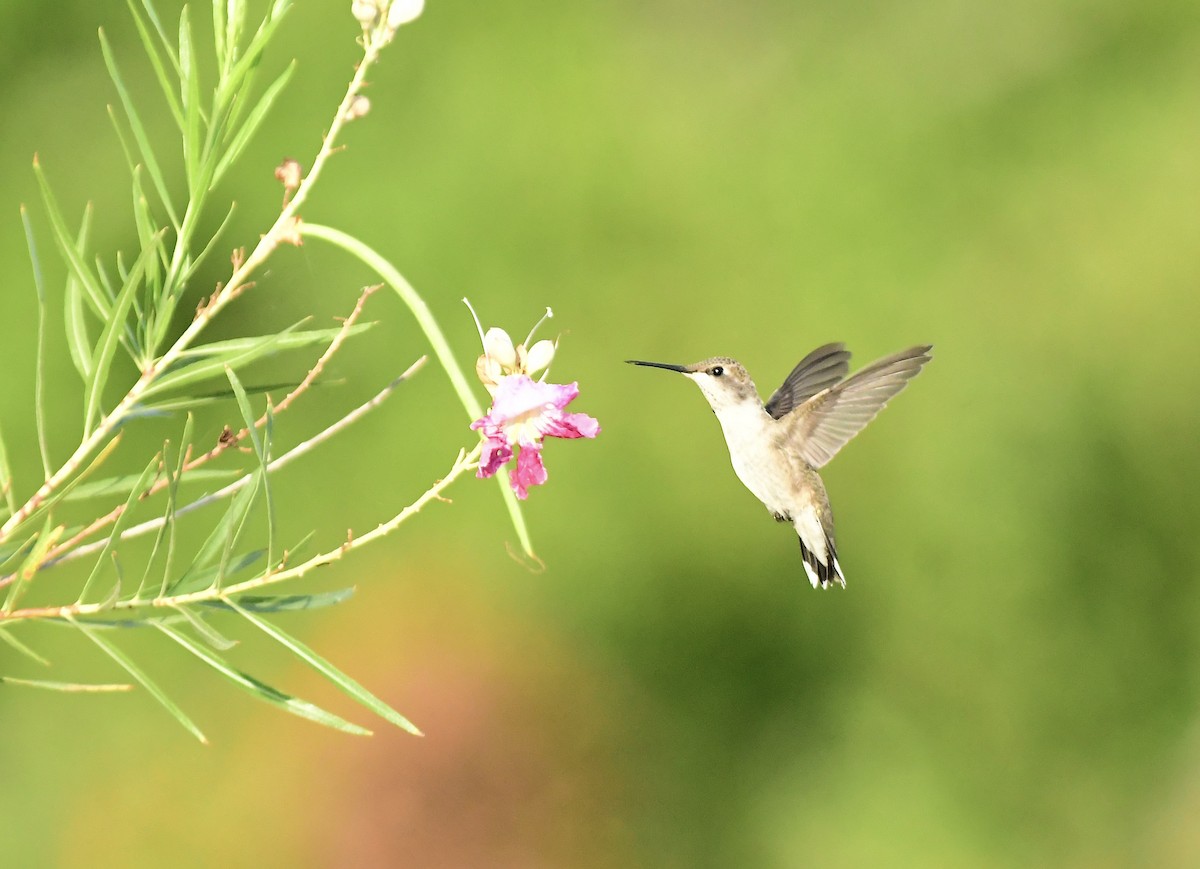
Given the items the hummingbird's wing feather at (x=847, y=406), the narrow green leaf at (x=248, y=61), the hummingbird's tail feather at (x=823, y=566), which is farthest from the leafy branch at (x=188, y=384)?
the hummingbird's tail feather at (x=823, y=566)

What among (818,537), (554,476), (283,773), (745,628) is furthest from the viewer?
(745,628)

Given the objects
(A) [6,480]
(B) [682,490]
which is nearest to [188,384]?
(A) [6,480]

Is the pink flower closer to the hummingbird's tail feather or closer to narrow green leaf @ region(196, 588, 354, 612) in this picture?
narrow green leaf @ region(196, 588, 354, 612)

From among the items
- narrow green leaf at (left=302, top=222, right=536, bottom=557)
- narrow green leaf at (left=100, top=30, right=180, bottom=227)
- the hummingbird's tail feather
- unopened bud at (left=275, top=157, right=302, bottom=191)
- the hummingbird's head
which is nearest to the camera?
narrow green leaf at (left=302, top=222, right=536, bottom=557)

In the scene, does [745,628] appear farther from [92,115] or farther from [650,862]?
[92,115]

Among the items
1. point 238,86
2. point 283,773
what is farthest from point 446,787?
point 238,86

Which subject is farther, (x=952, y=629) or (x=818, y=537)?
(x=952, y=629)

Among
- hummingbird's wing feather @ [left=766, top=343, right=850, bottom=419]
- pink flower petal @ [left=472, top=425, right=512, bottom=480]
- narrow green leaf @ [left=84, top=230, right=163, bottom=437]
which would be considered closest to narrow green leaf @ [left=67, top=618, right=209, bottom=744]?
narrow green leaf @ [left=84, top=230, right=163, bottom=437]
